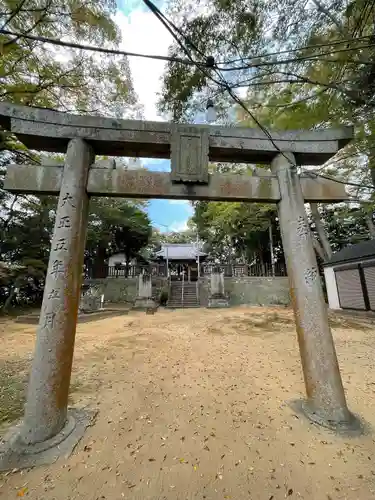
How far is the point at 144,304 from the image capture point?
15.0 metres

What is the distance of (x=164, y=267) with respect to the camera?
21344 mm

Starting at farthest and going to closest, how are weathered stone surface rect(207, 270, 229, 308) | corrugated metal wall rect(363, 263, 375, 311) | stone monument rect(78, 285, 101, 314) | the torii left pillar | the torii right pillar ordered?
weathered stone surface rect(207, 270, 229, 308) → stone monument rect(78, 285, 101, 314) → corrugated metal wall rect(363, 263, 375, 311) → the torii right pillar → the torii left pillar

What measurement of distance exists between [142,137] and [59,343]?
2.89 metres

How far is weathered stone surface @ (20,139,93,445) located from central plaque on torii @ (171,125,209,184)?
4.03 feet

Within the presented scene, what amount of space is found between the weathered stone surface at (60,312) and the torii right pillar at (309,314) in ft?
9.39

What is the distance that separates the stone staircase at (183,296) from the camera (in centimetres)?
1648

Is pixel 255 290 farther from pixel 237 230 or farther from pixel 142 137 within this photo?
pixel 142 137

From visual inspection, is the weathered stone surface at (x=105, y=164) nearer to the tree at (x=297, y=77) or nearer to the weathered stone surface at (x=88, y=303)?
the tree at (x=297, y=77)

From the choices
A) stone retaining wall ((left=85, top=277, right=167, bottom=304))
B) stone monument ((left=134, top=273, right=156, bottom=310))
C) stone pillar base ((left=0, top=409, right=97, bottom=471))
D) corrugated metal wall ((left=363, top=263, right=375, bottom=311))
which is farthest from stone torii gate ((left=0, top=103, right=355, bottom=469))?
stone retaining wall ((left=85, top=277, right=167, bottom=304))

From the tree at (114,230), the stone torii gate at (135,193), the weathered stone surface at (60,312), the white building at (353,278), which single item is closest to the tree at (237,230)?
the tree at (114,230)

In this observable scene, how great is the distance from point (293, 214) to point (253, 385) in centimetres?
292

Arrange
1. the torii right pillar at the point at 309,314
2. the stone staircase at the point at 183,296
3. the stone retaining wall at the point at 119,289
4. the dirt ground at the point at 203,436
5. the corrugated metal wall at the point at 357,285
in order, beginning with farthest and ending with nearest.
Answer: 1. the stone retaining wall at the point at 119,289
2. the stone staircase at the point at 183,296
3. the corrugated metal wall at the point at 357,285
4. the torii right pillar at the point at 309,314
5. the dirt ground at the point at 203,436

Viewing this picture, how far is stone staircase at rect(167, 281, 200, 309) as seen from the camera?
54.1ft

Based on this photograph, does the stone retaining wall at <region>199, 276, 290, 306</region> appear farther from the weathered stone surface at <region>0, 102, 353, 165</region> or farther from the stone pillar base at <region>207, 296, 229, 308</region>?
the weathered stone surface at <region>0, 102, 353, 165</region>
